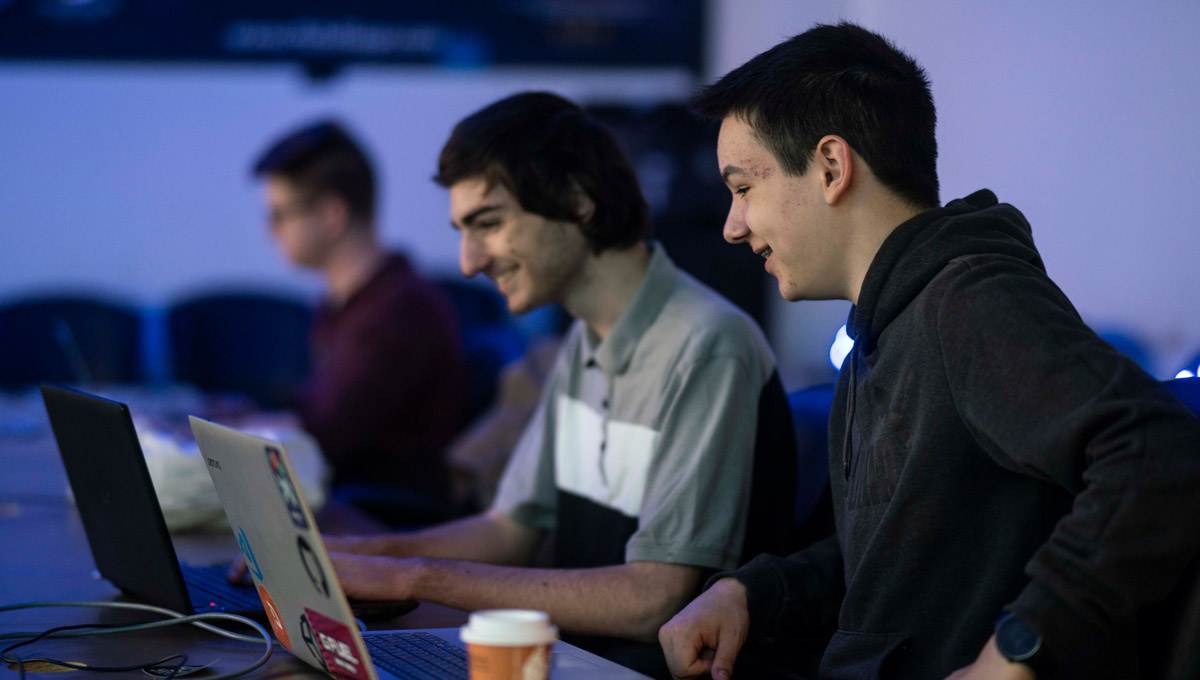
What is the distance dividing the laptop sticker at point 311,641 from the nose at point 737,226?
605 mm

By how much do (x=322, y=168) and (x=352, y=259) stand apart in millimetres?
292

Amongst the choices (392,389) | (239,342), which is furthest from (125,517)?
(239,342)

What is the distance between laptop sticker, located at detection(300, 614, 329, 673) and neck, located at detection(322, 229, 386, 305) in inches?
83.1

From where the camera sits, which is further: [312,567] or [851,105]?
[851,105]

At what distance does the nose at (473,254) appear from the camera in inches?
68.5

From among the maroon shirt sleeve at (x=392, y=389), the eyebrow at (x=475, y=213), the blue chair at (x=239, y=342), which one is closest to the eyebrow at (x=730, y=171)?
the eyebrow at (x=475, y=213)

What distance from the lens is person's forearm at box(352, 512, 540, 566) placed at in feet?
5.37

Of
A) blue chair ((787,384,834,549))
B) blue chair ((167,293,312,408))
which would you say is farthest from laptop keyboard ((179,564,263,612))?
blue chair ((167,293,312,408))

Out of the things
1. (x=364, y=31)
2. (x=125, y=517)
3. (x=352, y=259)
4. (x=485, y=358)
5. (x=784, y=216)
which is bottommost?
(x=485, y=358)

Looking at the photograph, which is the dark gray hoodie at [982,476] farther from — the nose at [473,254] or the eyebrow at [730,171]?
the nose at [473,254]

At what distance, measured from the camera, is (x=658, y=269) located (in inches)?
64.3

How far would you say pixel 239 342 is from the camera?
14.7 feet

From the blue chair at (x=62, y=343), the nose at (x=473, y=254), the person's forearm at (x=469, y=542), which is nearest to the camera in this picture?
the person's forearm at (x=469, y=542)

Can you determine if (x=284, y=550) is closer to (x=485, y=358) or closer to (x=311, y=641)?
(x=311, y=641)
